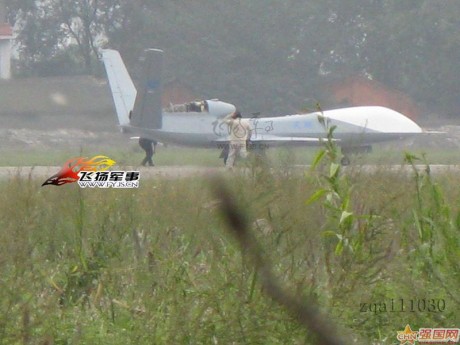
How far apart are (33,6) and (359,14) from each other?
A: 481 inches

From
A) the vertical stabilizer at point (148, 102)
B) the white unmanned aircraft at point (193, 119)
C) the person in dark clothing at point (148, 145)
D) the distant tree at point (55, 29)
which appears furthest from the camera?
the vertical stabilizer at point (148, 102)

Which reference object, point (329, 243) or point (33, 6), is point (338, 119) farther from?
point (329, 243)

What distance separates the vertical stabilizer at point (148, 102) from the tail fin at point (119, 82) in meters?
0.34

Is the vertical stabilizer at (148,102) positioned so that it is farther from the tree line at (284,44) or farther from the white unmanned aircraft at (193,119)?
the tree line at (284,44)

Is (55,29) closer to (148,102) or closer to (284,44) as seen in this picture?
(148,102)

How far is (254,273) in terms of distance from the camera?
5.78 m

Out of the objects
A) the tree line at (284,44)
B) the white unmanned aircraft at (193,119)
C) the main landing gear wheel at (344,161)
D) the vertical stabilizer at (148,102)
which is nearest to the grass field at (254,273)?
the main landing gear wheel at (344,161)

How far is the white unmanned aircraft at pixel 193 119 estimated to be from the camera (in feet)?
86.1

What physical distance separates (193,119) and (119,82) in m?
2.67

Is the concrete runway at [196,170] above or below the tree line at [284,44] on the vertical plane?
below

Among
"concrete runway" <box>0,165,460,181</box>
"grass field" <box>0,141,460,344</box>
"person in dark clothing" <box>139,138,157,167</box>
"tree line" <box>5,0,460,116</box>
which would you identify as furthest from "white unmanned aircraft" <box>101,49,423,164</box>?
"grass field" <box>0,141,460,344</box>

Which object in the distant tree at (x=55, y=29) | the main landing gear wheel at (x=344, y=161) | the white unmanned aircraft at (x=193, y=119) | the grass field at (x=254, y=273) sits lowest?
the grass field at (x=254, y=273)

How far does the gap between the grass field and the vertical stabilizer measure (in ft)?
62.1

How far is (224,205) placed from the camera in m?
4.47
